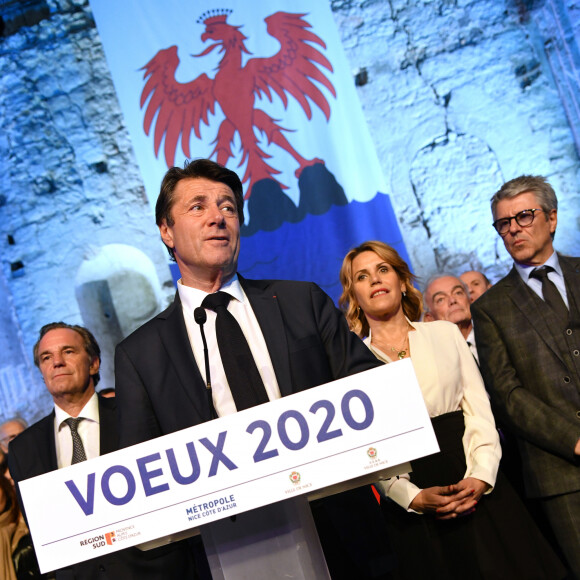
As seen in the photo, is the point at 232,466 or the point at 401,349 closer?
the point at 232,466

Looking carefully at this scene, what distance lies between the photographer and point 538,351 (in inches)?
95.7

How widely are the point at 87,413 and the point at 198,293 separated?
3.86ft

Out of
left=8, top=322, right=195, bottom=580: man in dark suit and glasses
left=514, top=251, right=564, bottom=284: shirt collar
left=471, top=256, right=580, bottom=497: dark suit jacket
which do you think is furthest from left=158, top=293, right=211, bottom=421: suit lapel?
left=514, top=251, right=564, bottom=284: shirt collar

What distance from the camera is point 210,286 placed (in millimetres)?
1869

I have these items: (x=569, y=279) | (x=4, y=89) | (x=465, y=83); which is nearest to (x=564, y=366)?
(x=569, y=279)

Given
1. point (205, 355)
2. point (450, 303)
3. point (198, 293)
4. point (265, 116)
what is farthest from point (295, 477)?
point (265, 116)

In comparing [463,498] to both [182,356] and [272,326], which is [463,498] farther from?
[182,356]

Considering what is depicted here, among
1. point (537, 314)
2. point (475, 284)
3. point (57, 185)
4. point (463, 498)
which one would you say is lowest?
point (463, 498)

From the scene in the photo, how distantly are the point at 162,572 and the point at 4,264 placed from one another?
4669mm

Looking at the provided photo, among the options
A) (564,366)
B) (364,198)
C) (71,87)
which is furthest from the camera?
(71,87)

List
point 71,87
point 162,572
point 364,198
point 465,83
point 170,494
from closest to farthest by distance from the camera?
1. point 170,494
2. point 162,572
3. point 364,198
4. point 465,83
5. point 71,87

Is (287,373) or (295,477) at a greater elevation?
(287,373)

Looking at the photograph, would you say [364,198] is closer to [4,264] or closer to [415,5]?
[415,5]

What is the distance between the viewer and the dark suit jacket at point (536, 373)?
7.57 feet
